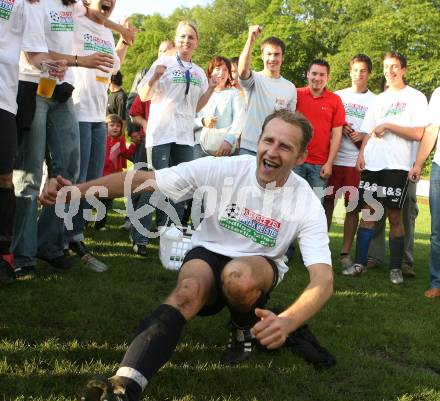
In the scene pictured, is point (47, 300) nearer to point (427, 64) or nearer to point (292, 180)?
point (292, 180)

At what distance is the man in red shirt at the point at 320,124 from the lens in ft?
22.1

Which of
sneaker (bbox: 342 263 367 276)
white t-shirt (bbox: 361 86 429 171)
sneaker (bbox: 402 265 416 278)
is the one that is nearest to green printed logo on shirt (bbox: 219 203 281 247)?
sneaker (bbox: 342 263 367 276)

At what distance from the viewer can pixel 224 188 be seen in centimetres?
344

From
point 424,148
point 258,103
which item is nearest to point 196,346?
point 258,103

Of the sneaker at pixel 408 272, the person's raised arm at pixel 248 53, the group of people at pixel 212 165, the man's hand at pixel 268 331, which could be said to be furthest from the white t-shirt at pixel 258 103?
Answer: the man's hand at pixel 268 331

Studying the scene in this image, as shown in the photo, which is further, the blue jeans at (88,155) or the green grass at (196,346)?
the blue jeans at (88,155)

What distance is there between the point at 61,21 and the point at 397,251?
435cm

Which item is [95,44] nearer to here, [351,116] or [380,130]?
[380,130]

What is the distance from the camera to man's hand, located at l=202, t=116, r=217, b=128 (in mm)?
7529

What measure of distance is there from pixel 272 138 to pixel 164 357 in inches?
56.9

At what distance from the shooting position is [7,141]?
400 centimetres

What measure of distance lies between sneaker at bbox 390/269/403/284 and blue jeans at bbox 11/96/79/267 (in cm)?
365

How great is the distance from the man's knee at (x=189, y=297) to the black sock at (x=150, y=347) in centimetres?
5

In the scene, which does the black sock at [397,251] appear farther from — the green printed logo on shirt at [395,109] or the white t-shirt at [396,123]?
the green printed logo on shirt at [395,109]
